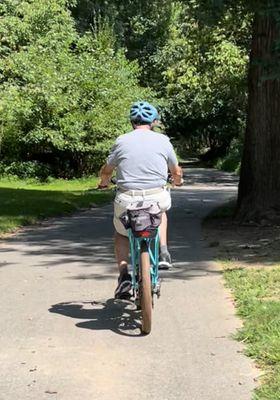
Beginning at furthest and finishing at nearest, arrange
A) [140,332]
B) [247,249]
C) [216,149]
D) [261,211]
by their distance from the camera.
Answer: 1. [216,149]
2. [261,211]
3. [247,249]
4. [140,332]

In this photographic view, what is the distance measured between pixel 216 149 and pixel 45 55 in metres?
20.9

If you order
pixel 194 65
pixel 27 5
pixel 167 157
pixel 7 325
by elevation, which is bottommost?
pixel 7 325

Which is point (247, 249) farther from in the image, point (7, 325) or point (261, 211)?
point (7, 325)

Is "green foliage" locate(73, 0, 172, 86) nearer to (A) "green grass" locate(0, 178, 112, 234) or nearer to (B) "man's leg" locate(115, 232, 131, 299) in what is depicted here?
(A) "green grass" locate(0, 178, 112, 234)

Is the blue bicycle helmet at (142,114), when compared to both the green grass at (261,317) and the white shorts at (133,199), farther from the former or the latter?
the green grass at (261,317)

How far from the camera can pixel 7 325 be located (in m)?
6.00

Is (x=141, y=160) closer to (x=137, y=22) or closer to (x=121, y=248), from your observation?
(x=121, y=248)

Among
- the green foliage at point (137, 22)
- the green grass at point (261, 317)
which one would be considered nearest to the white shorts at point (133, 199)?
the green grass at point (261, 317)

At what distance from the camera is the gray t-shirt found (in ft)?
19.7

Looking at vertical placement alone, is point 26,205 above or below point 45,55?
below

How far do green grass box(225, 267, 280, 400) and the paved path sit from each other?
0.38ft

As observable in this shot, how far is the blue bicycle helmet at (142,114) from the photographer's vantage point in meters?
6.19

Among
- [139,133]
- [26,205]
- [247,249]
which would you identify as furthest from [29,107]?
[139,133]

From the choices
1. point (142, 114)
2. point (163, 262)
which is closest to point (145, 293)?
point (163, 262)
